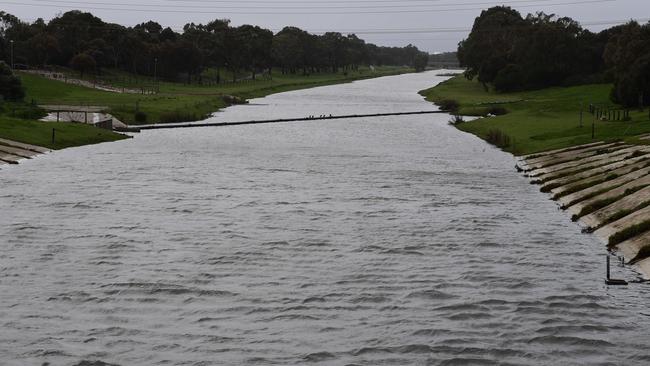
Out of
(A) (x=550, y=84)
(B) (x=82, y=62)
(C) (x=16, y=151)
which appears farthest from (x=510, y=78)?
(C) (x=16, y=151)

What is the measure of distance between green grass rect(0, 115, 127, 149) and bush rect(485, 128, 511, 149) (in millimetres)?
32793

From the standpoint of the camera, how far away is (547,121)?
86.0 metres

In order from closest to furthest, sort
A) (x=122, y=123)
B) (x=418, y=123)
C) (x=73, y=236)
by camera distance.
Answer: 1. (x=73, y=236)
2. (x=122, y=123)
3. (x=418, y=123)

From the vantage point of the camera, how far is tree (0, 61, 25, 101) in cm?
9838

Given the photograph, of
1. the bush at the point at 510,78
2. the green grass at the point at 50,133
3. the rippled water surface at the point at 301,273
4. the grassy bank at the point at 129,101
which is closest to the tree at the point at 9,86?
the grassy bank at the point at 129,101

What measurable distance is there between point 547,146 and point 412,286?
1603 inches

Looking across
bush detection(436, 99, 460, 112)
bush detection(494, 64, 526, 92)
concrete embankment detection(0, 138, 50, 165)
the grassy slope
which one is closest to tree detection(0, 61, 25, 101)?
concrete embankment detection(0, 138, 50, 165)

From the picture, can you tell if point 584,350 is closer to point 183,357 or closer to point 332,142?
point 183,357

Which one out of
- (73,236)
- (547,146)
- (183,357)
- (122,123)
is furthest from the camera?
(122,123)

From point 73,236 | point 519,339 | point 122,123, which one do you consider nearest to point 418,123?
point 122,123

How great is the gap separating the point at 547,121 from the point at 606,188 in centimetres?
4585

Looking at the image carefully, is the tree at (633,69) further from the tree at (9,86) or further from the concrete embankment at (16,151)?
the tree at (9,86)

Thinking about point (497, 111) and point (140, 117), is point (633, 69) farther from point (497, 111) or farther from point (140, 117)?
point (140, 117)

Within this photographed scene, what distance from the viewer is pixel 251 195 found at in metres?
45.6
